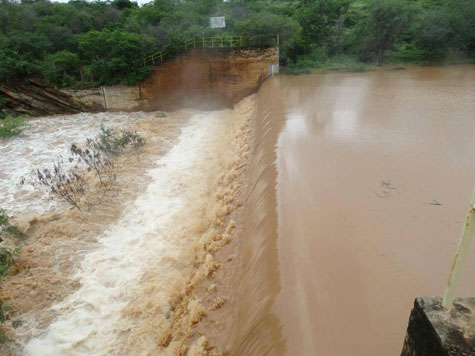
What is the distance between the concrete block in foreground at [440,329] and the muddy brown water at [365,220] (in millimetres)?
1233

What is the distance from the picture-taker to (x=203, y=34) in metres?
16.7

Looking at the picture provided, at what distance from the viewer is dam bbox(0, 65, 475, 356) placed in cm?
296

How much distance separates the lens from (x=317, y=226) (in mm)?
3982

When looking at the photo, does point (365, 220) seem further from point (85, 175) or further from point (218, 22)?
point (218, 22)

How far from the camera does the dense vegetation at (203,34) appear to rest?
15.6 metres

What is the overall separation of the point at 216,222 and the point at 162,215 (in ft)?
6.40

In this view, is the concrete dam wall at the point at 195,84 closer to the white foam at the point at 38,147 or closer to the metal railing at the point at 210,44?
the metal railing at the point at 210,44

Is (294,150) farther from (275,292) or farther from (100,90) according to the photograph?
(100,90)

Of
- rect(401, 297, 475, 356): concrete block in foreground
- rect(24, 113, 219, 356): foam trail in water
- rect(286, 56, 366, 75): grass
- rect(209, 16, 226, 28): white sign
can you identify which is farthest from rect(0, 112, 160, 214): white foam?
rect(286, 56, 366, 75): grass

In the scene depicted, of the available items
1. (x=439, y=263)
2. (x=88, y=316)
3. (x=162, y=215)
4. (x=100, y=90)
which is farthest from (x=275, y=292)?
(x=100, y=90)

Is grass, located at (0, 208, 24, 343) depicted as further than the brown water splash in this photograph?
Yes

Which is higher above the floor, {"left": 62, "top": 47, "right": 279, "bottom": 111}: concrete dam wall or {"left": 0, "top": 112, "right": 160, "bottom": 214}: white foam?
{"left": 62, "top": 47, "right": 279, "bottom": 111}: concrete dam wall

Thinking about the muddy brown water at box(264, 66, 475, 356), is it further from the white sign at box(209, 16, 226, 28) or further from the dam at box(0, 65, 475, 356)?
the white sign at box(209, 16, 226, 28)

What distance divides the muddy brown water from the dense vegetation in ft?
35.1
